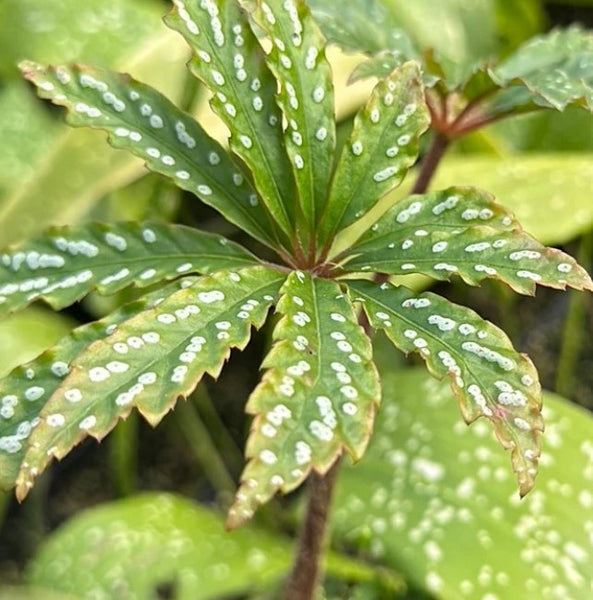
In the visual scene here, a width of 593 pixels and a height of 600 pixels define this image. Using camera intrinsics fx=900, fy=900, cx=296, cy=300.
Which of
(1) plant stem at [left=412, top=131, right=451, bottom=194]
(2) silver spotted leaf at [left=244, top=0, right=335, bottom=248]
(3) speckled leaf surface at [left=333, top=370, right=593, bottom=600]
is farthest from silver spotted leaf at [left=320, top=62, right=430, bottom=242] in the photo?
(3) speckled leaf surface at [left=333, top=370, right=593, bottom=600]

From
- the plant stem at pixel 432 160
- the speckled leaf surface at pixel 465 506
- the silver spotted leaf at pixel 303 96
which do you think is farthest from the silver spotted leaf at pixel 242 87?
the speckled leaf surface at pixel 465 506

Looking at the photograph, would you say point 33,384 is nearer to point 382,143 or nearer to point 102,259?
point 102,259

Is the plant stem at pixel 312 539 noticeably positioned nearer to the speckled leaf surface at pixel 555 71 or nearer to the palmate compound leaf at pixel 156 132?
the palmate compound leaf at pixel 156 132

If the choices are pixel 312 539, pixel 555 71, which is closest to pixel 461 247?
pixel 555 71

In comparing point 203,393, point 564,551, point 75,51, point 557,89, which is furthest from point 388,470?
point 75,51

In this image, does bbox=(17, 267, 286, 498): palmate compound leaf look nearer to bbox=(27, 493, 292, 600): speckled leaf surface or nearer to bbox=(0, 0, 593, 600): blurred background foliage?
bbox=(0, 0, 593, 600): blurred background foliage

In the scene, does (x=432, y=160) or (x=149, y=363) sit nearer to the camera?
(x=149, y=363)

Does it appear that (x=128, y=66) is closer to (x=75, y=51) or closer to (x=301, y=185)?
(x=75, y=51)
